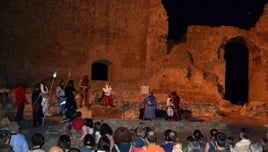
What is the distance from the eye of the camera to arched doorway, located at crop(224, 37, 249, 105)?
37.3m

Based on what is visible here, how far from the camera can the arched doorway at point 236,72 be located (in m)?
37.3

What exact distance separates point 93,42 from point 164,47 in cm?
420

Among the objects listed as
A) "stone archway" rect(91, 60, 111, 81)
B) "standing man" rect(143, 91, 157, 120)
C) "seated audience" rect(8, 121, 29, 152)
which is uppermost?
"stone archway" rect(91, 60, 111, 81)

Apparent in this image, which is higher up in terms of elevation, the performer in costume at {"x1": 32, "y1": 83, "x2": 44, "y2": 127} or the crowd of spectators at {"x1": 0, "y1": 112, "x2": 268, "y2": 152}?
the performer in costume at {"x1": 32, "y1": 83, "x2": 44, "y2": 127}

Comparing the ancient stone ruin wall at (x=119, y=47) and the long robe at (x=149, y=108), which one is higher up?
the ancient stone ruin wall at (x=119, y=47)

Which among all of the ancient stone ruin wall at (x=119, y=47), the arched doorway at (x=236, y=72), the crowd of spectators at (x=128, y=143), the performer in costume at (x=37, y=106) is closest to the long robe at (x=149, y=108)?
the performer in costume at (x=37, y=106)

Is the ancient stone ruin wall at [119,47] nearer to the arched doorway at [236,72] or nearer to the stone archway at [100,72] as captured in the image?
the stone archway at [100,72]

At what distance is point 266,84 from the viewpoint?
979 inches

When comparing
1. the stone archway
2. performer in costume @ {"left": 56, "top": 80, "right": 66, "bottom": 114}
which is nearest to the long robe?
performer in costume @ {"left": 56, "top": 80, "right": 66, "bottom": 114}

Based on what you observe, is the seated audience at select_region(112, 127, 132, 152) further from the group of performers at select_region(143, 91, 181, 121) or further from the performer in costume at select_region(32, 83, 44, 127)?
the group of performers at select_region(143, 91, 181, 121)

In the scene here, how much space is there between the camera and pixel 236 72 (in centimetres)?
3894

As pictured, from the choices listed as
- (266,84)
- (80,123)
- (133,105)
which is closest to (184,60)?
(266,84)

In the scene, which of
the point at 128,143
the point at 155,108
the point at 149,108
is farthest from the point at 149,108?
the point at 128,143

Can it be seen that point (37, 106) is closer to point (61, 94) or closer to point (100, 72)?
point (61, 94)
